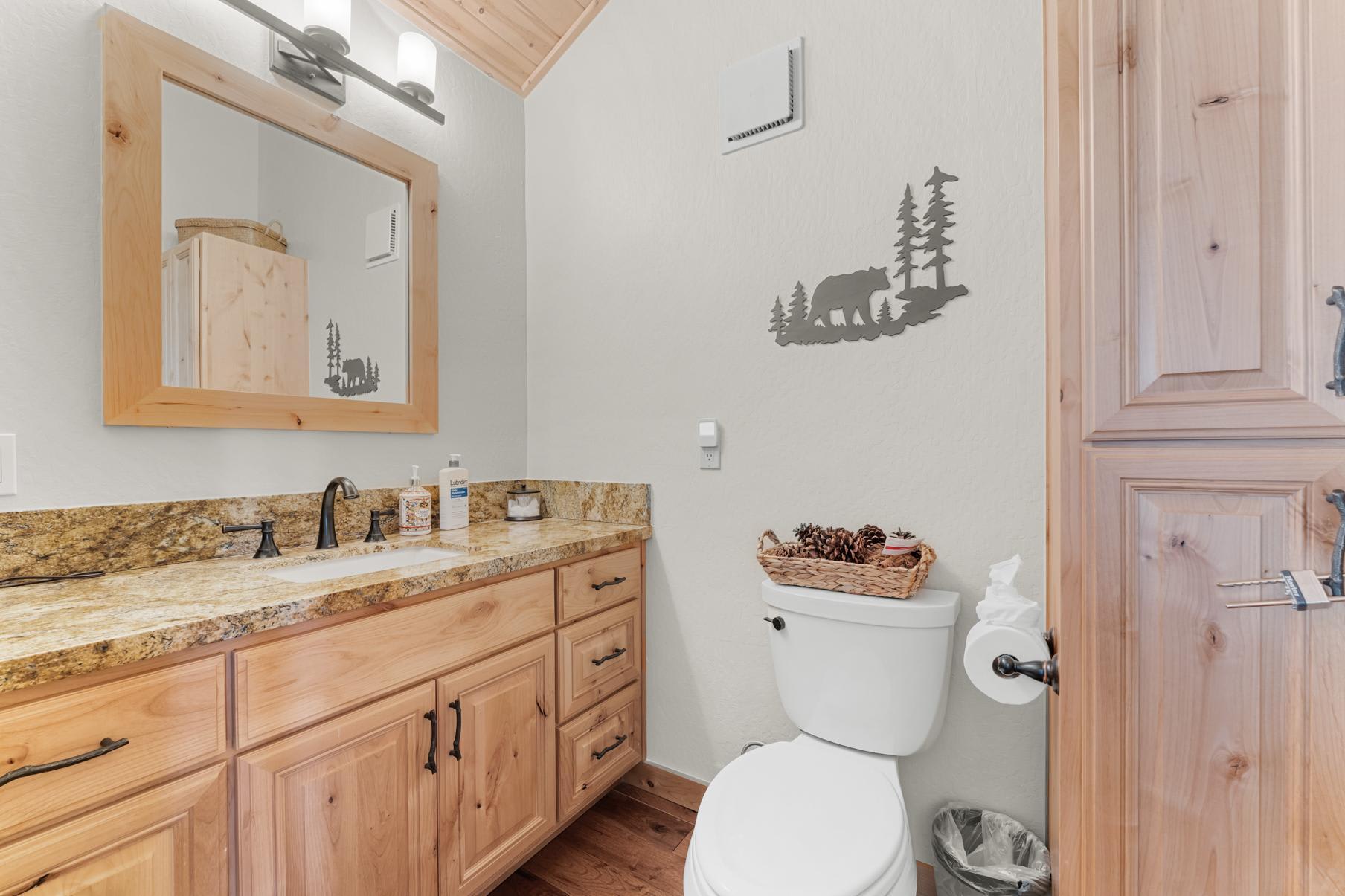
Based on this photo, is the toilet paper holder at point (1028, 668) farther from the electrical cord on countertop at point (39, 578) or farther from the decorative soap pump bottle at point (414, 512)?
the electrical cord on countertop at point (39, 578)

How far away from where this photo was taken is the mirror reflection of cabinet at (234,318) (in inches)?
50.1

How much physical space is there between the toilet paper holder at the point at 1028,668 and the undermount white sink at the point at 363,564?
3.69 feet

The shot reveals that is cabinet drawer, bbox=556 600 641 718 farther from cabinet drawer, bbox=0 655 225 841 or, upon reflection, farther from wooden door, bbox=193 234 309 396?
wooden door, bbox=193 234 309 396

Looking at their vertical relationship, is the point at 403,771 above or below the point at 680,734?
above

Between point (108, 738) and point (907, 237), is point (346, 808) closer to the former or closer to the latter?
point (108, 738)

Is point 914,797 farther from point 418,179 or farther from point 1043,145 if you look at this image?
point 418,179

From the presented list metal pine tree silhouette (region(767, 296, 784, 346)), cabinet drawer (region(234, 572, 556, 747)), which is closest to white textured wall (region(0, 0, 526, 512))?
cabinet drawer (region(234, 572, 556, 747))

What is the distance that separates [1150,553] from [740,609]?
1.08 metres

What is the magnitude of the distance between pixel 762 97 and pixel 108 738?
191 centimetres

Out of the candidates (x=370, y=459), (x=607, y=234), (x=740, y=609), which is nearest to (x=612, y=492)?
(x=740, y=609)

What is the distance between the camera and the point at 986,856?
51.3 inches

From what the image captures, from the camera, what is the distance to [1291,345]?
0.66 metres

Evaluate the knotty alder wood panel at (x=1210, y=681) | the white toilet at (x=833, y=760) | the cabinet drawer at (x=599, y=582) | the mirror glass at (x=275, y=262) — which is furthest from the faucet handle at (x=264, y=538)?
the knotty alder wood panel at (x=1210, y=681)

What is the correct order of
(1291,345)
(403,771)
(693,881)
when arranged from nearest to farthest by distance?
(1291,345), (693,881), (403,771)
